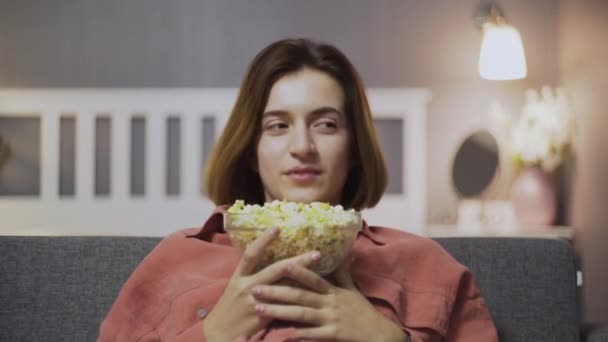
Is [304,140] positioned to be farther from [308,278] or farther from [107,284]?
[107,284]

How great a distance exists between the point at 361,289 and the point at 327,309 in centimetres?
15

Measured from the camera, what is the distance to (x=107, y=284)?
1669mm

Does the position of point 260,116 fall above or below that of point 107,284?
above

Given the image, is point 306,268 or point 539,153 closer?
point 306,268

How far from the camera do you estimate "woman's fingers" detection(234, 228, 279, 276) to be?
4.05 feet

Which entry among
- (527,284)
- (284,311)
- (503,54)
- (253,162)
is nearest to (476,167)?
(503,54)

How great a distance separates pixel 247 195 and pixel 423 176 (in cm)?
249

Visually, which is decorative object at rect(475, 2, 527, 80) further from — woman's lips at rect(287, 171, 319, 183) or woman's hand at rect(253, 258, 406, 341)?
woman's hand at rect(253, 258, 406, 341)

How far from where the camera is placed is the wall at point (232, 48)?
167 inches

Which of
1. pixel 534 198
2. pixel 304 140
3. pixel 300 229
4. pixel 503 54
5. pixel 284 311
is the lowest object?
pixel 534 198

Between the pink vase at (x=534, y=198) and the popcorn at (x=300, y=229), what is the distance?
2.89m

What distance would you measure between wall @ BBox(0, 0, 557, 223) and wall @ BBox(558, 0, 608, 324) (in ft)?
0.95

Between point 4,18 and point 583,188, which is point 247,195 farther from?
point 4,18

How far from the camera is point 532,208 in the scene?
160 inches
